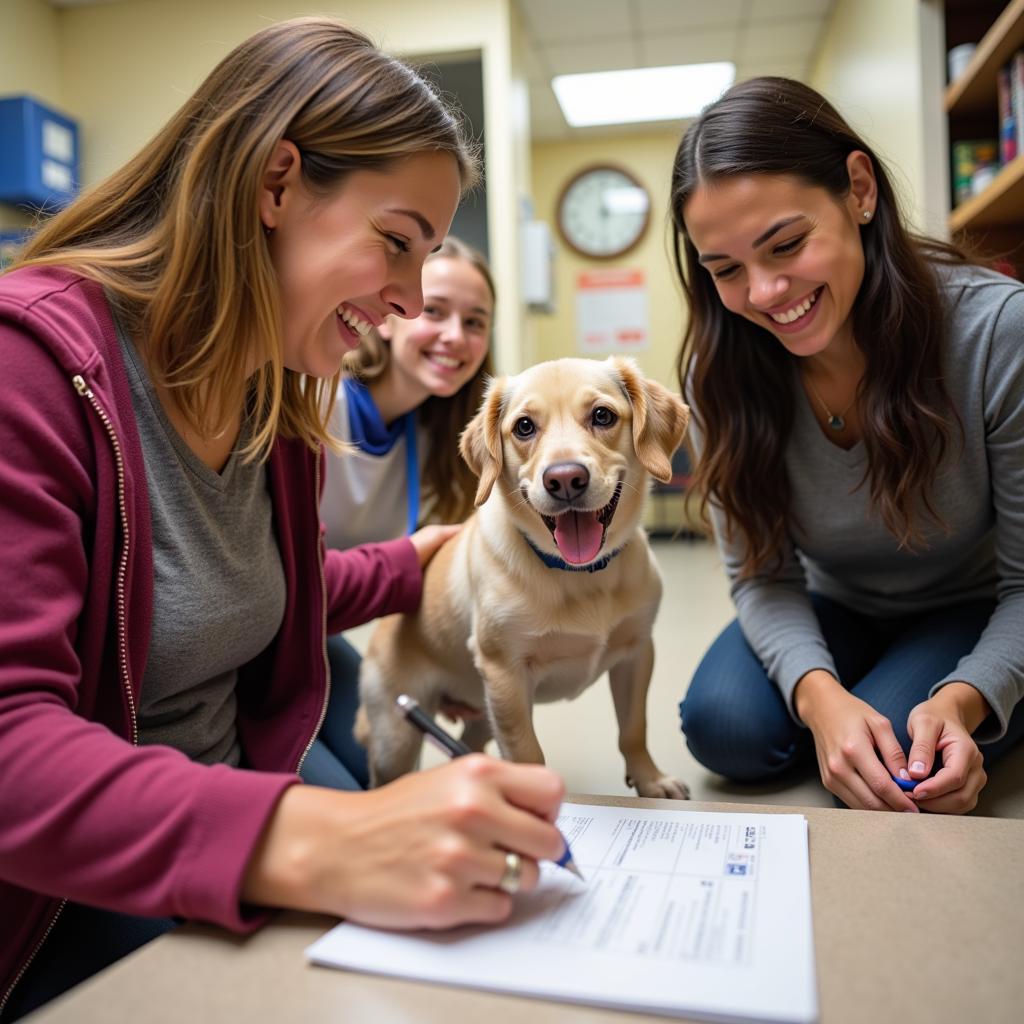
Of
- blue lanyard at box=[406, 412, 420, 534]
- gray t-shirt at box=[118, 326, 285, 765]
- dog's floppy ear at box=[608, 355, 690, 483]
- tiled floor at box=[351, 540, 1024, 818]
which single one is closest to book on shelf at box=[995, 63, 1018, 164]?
tiled floor at box=[351, 540, 1024, 818]

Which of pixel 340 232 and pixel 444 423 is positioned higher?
pixel 340 232

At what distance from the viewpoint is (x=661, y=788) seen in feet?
4.45

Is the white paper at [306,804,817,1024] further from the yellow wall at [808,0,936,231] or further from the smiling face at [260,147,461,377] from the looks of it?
the yellow wall at [808,0,936,231]

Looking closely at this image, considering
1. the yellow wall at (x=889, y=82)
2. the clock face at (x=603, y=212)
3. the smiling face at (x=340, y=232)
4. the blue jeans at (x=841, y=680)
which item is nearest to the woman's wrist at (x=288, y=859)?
the smiling face at (x=340, y=232)

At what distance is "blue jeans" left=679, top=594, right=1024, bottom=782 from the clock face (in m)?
5.70

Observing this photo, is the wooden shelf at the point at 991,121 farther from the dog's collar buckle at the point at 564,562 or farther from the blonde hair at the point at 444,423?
the dog's collar buckle at the point at 564,562

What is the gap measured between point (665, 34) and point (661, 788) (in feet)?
16.6

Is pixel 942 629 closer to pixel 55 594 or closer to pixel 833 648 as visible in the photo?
pixel 833 648

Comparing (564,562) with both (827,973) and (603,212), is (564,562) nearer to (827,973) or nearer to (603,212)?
(827,973)

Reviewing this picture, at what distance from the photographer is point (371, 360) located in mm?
1988

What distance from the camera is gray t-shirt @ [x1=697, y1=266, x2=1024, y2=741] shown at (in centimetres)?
123

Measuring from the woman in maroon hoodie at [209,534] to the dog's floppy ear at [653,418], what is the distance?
431 millimetres

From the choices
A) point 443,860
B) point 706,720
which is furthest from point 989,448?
point 443,860

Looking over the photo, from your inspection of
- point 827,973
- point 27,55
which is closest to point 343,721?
point 827,973
